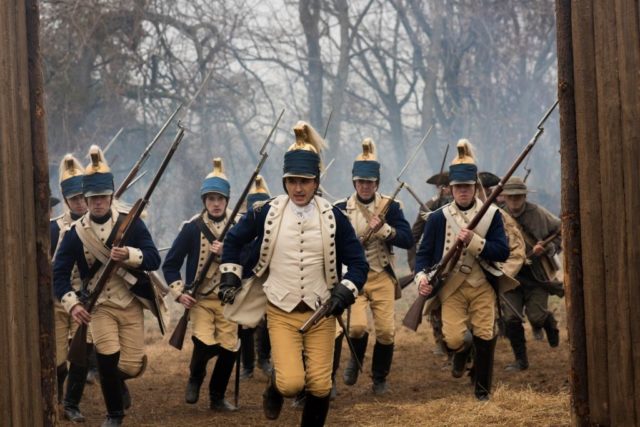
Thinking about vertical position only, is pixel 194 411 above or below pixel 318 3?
below

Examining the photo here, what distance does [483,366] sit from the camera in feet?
31.4

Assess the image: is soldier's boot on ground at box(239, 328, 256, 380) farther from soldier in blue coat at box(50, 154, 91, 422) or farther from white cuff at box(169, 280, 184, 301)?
soldier in blue coat at box(50, 154, 91, 422)

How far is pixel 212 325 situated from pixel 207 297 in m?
0.25

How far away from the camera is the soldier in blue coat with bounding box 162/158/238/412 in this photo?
992 centimetres

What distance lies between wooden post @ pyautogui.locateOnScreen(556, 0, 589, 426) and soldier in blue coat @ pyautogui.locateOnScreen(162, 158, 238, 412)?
439 centimetres

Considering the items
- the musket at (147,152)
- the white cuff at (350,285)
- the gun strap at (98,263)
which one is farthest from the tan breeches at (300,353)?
the gun strap at (98,263)

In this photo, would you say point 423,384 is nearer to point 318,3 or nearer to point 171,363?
point 171,363

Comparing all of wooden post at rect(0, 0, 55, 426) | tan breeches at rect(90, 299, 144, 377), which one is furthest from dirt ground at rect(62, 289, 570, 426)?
wooden post at rect(0, 0, 55, 426)

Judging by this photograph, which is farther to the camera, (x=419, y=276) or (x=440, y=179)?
(x=440, y=179)

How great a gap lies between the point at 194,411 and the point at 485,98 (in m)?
26.1

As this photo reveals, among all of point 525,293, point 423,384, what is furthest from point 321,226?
point 525,293

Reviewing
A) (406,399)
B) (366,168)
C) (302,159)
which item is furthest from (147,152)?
(406,399)

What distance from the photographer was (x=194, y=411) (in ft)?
32.9

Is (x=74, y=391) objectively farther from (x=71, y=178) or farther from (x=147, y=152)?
(x=147, y=152)
